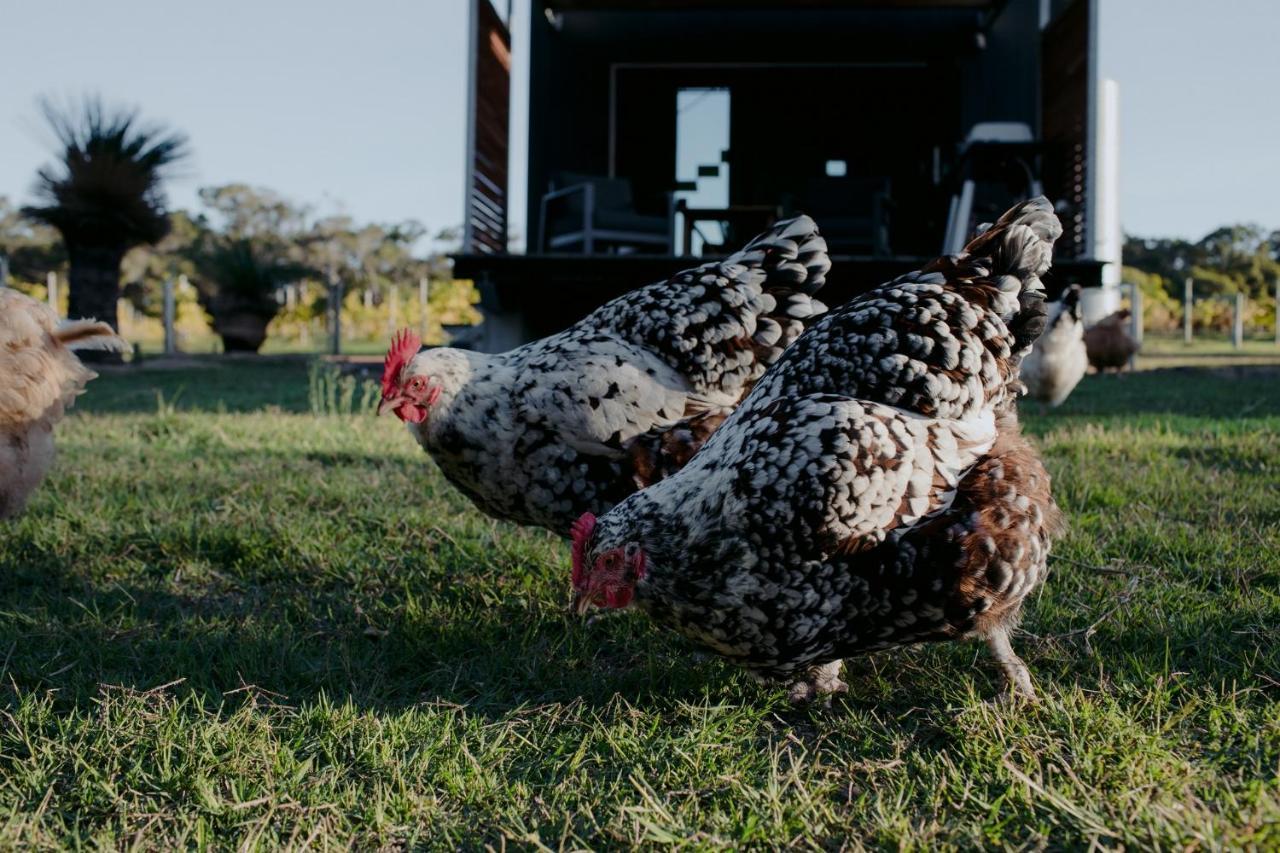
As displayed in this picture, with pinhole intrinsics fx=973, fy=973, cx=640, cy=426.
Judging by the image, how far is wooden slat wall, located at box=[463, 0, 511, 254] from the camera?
7789mm

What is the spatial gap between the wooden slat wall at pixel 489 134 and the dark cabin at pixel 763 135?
1.1 inches

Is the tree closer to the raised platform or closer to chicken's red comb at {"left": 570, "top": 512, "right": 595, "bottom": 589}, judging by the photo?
the raised platform

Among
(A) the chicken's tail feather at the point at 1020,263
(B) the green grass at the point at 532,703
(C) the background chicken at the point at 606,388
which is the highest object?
(A) the chicken's tail feather at the point at 1020,263

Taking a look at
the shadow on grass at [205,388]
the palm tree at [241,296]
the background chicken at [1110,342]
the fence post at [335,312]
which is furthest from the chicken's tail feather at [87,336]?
the fence post at [335,312]

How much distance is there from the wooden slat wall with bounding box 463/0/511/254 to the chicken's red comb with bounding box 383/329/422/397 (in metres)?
5.00

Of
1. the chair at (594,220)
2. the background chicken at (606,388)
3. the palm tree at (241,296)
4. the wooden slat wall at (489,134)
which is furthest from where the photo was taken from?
the palm tree at (241,296)

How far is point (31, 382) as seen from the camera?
10.2ft

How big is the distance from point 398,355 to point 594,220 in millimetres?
5983

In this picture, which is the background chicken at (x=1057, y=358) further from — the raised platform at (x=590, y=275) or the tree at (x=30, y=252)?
the tree at (x=30, y=252)

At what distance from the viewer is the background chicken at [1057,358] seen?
636cm

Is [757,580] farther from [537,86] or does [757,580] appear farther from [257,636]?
[537,86]

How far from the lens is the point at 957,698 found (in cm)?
210

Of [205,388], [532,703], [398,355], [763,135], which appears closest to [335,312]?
[205,388]

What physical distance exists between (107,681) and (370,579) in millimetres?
840
